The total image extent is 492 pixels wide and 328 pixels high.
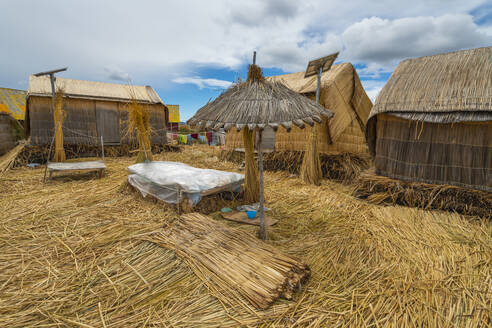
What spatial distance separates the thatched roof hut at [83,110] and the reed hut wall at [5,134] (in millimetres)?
658

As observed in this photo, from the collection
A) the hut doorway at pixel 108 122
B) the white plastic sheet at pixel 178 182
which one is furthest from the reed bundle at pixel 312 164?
the hut doorway at pixel 108 122

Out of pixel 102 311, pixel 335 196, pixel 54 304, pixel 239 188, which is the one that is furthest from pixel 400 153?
pixel 54 304

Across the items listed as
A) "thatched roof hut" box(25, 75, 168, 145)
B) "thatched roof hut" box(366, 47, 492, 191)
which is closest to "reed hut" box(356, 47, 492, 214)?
"thatched roof hut" box(366, 47, 492, 191)

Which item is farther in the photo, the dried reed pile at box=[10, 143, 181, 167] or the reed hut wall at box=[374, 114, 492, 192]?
the dried reed pile at box=[10, 143, 181, 167]

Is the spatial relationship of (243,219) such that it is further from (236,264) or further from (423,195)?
(423,195)

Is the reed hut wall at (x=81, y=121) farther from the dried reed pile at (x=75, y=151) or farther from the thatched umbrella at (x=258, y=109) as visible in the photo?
the thatched umbrella at (x=258, y=109)

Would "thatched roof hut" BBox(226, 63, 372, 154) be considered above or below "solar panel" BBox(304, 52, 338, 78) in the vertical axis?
below

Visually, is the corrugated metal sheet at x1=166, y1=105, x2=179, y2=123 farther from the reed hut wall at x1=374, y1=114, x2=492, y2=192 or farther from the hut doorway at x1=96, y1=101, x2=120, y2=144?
the reed hut wall at x1=374, y1=114, x2=492, y2=192

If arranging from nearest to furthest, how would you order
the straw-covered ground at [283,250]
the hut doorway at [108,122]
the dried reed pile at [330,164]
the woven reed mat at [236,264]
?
1. the straw-covered ground at [283,250]
2. the woven reed mat at [236,264]
3. the dried reed pile at [330,164]
4. the hut doorway at [108,122]

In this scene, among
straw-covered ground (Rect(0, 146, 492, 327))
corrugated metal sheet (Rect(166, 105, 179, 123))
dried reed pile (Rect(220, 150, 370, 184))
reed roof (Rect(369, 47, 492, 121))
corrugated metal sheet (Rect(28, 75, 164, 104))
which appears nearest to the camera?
straw-covered ground (Rect(0, 146, 492, 327))

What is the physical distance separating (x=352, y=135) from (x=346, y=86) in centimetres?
158

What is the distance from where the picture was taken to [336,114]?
7227mm

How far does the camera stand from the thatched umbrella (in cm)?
262

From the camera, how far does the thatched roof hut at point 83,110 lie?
32.1 ft
